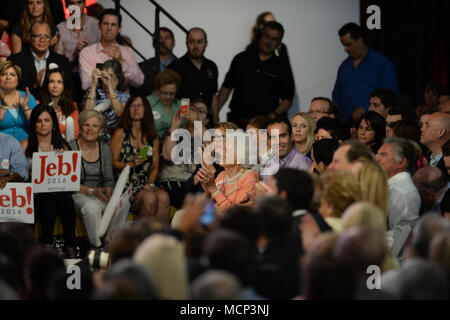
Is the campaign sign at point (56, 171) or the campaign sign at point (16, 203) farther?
the campaign sign at point (56, 171)

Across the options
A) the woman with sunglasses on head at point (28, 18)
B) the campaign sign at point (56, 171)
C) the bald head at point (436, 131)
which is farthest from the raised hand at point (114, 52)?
the bald head at point (436, 131)

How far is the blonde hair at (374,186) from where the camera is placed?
3.78 m

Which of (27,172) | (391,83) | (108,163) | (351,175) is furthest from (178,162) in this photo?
(351,175)

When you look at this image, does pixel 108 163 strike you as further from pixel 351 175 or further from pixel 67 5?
pixel 351 175

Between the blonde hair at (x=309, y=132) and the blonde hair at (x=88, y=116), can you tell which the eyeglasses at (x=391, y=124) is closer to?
the blonde hair at (x=309, y=132)

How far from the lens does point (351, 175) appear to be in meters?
3.71

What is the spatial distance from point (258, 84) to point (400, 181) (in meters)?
3.35

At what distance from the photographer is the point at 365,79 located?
290 inches

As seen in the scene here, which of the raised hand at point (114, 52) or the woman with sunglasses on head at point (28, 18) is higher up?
the woman with sunglasses on head at point (28, 18)

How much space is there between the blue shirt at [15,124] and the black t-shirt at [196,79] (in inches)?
69.0

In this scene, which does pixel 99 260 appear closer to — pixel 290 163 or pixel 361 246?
pixel 361 246

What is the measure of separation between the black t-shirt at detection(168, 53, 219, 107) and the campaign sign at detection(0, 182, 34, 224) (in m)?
2.44

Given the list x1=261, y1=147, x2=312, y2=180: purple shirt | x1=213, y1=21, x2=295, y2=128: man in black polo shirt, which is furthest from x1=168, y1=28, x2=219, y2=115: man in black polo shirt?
x1=261, y1=147, x2=312, y2=180: purple shirt

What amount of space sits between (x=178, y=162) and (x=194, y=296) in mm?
4066
